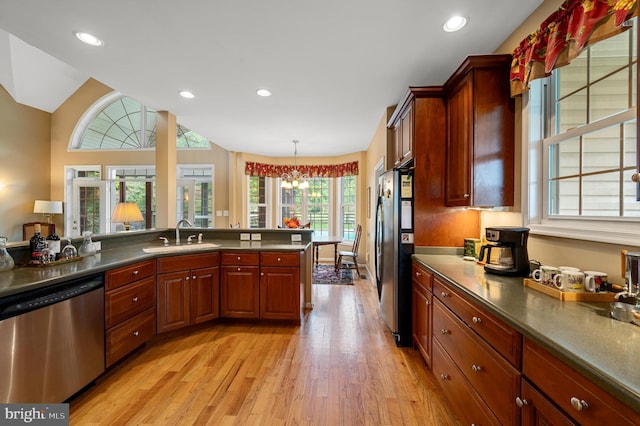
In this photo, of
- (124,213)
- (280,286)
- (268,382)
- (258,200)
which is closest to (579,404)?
(268,382)

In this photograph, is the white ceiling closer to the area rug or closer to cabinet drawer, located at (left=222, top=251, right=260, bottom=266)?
cabinet drawer, located at (left=222, top=251, right=260, bottom=266)

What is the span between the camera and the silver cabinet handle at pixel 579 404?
28.2 inches

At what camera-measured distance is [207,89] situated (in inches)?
113

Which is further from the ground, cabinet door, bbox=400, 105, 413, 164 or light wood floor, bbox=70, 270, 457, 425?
cabinet door, bbox=400, 105, 413, 164

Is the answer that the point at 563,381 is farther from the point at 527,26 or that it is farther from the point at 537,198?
the point at 527,26

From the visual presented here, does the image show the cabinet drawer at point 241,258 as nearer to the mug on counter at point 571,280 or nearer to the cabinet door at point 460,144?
the cabinet door at point 460,144

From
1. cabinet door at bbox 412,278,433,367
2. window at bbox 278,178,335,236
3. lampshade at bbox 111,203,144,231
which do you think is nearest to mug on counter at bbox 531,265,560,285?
cabinet door at bbox 412,278,433,367

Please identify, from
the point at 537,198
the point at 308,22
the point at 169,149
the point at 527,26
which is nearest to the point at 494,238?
the point at 537,198

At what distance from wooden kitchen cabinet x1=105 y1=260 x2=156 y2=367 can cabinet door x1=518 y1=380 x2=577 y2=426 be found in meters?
2.48

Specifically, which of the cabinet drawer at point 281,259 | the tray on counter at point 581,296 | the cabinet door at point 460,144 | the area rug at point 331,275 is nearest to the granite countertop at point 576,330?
the tray on counter at point 581,296

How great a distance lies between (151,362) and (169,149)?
254 centimetres

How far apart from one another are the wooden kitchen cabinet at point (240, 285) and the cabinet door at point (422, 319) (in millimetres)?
1586

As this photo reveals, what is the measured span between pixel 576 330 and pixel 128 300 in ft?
8.91

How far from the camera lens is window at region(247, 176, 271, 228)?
6.36 meters
